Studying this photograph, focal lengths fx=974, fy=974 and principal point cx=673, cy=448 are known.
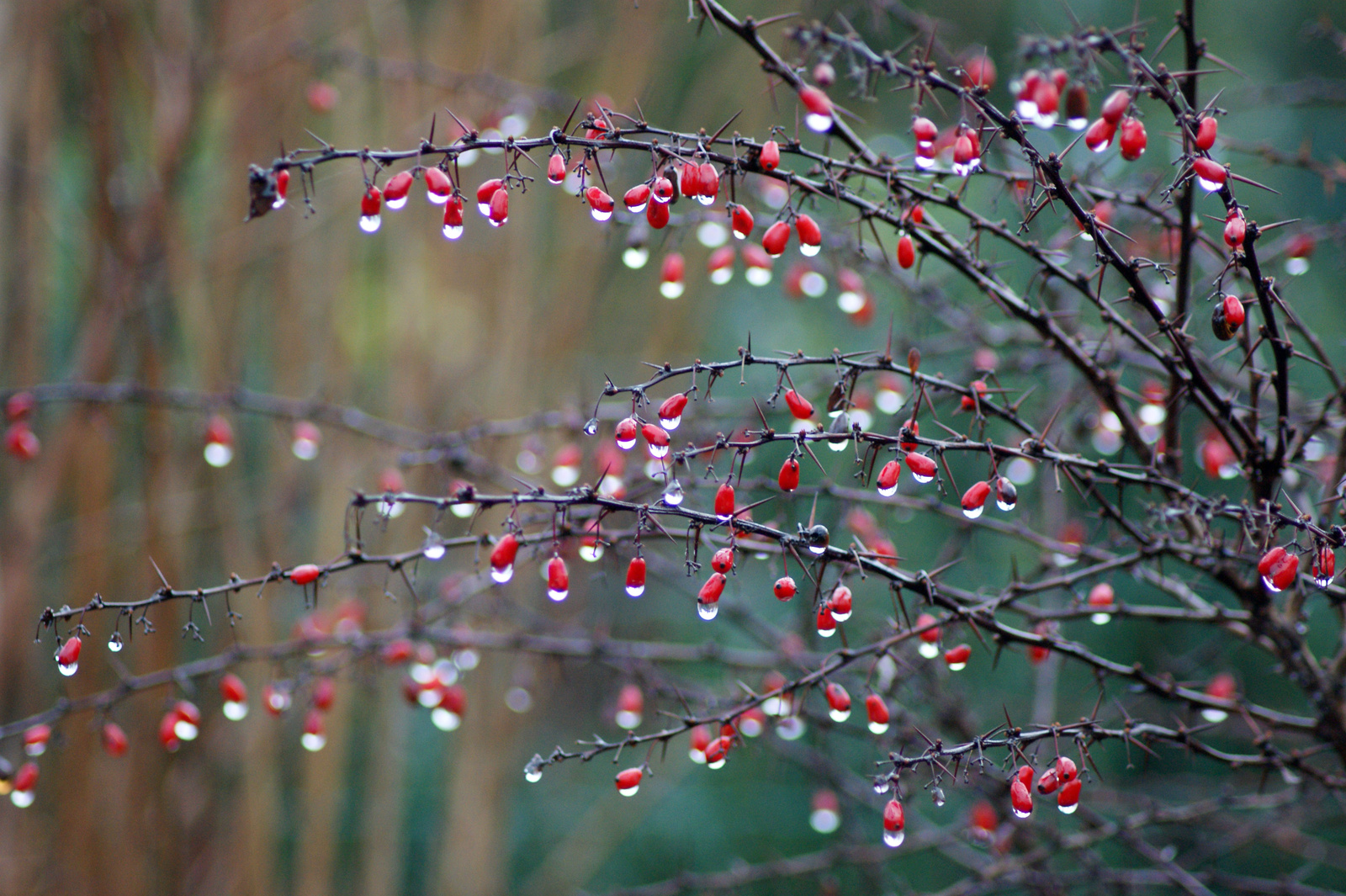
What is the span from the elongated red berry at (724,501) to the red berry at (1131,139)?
2.12 ft

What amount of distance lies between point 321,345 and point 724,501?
2446 mm

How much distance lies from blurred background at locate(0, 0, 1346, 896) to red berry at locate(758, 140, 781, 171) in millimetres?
609

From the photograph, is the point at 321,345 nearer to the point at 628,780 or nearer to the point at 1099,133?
the point at 628,780

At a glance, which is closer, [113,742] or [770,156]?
[770,156]

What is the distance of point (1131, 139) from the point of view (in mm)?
1210

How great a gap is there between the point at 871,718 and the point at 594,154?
88cm

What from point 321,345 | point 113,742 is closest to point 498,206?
point 113,742

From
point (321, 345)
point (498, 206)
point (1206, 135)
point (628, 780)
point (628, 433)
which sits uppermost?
point (321, 345)

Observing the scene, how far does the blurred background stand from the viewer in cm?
264

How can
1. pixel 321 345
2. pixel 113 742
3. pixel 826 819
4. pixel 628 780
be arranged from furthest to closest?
1. pixel 321 345
2. pixel 826 819
3. pixel 113 742
4. pixel 628 780

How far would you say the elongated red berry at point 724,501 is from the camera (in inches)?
48.0

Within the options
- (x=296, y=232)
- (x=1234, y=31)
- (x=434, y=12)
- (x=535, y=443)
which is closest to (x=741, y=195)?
(x=535, y=443)

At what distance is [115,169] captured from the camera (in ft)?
9.54

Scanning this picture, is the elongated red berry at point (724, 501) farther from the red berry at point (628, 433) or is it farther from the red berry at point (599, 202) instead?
the red berry at point (599, 202)
